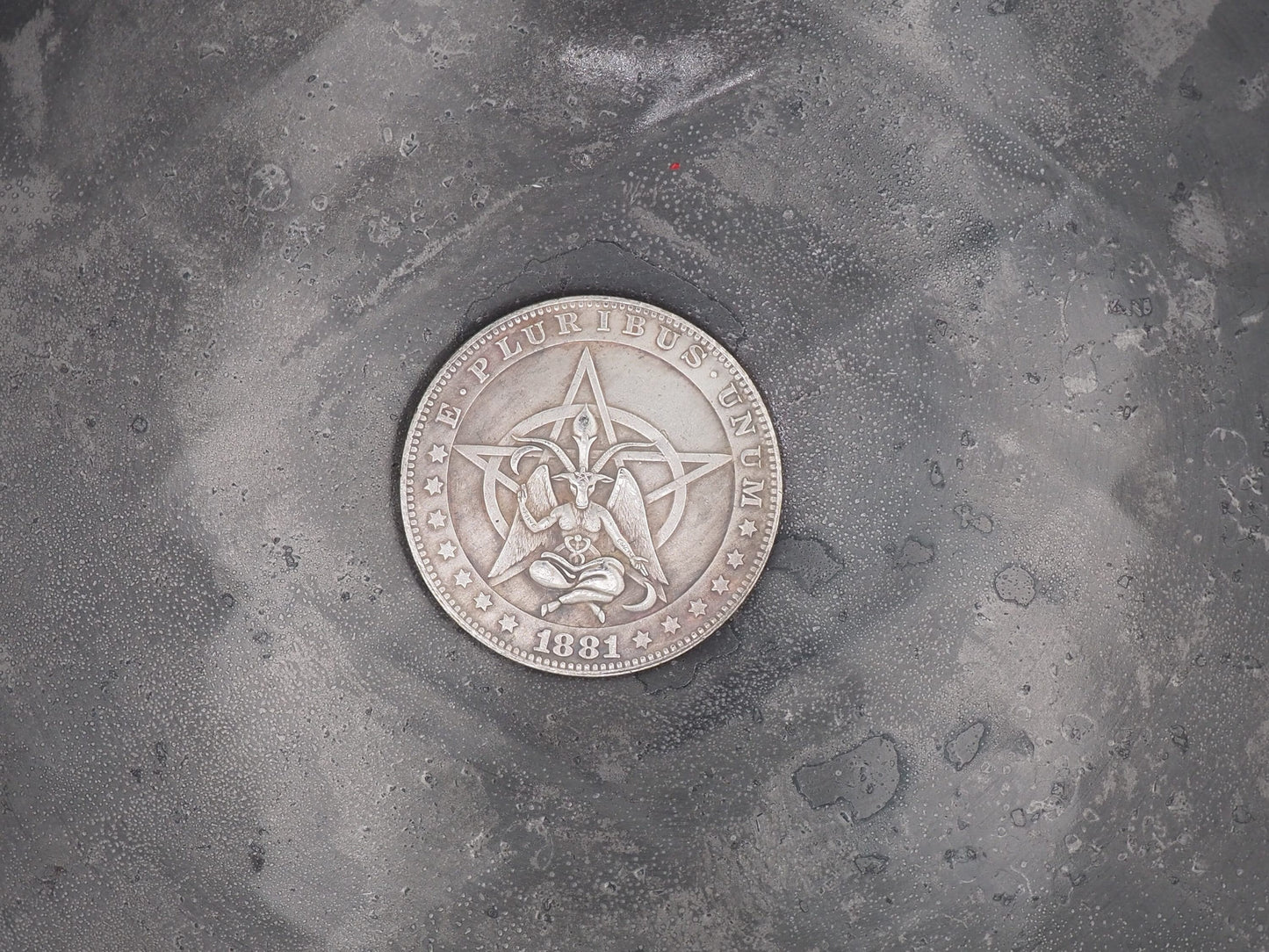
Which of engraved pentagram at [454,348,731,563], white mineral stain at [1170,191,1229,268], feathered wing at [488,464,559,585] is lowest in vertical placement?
feathered wing at [488,464,559,585]

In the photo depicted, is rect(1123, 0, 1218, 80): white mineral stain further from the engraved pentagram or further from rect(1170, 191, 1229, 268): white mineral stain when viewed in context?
the engraved pentagram

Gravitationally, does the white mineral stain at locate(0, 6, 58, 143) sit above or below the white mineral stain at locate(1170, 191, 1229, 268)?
below

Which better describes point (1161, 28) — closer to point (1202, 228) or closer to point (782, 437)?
point (1202, 228)

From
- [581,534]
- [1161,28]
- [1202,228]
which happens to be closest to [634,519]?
[581,534]

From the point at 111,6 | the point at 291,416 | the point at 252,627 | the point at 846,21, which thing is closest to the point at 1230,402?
the point at 846,21

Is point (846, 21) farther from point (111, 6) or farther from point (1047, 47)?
point (111, 6)

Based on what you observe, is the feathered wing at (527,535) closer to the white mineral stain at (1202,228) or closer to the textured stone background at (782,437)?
the textured stone background at (782,437)

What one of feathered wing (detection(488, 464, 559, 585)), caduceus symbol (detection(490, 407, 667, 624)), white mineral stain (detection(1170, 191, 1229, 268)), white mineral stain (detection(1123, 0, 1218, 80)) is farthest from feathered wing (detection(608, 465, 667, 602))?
white mineral stain (detection(1123, 0, 1218, 80))
